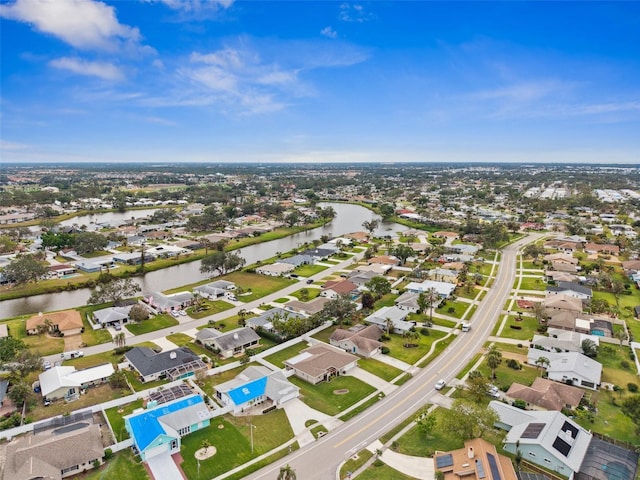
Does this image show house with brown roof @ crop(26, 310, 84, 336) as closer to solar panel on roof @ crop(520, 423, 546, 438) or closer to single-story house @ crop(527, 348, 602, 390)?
solar panel on roof @ crop(520, 423, 546, 438)

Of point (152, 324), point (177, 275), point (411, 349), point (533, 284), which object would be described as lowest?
point (177, 275)

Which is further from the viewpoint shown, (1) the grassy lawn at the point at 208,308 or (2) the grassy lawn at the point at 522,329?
(1) the grassy lawn at the point at 208,308

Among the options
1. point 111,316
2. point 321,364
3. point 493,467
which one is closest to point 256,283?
point 111,316

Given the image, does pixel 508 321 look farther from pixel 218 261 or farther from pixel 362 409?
pixel 218 261

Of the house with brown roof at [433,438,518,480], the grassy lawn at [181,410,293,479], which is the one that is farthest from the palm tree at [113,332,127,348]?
the house with brown roof at [433,438,518,480]

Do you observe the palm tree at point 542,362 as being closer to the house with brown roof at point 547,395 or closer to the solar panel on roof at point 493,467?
the house with brown roof at point 547,395

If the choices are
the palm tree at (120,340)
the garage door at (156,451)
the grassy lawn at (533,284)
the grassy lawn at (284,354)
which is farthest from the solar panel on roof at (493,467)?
the grassy lawn at (533,284)

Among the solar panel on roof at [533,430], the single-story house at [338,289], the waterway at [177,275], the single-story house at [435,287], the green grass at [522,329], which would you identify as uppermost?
the solar panel on roof at [533,430]

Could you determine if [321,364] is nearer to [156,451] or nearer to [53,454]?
[156,451]
